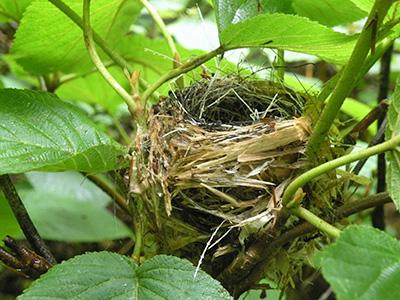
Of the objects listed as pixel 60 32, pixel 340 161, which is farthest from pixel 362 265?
pixel 60 32

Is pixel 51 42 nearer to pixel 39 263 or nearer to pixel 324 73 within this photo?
pixel 39 263

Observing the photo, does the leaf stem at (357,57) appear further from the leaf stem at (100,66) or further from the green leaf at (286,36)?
the leaf stem at (100,66)

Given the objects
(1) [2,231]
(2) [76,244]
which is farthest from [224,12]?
(2) [76,244]

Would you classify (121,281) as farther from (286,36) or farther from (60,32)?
(60,32)

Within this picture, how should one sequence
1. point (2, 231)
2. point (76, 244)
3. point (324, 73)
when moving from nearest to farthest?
point (2, 231)
point (324, 73)
point (76, 244)

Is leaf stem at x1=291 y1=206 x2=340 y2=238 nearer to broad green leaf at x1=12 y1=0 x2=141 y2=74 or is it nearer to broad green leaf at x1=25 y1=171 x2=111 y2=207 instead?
broad green leaf at x1=12 y1=0 x2=141 y2=74

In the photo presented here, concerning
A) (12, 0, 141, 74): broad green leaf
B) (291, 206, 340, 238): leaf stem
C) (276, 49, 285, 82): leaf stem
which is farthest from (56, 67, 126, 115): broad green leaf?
(291, 206, 340, 238): leaf stem
